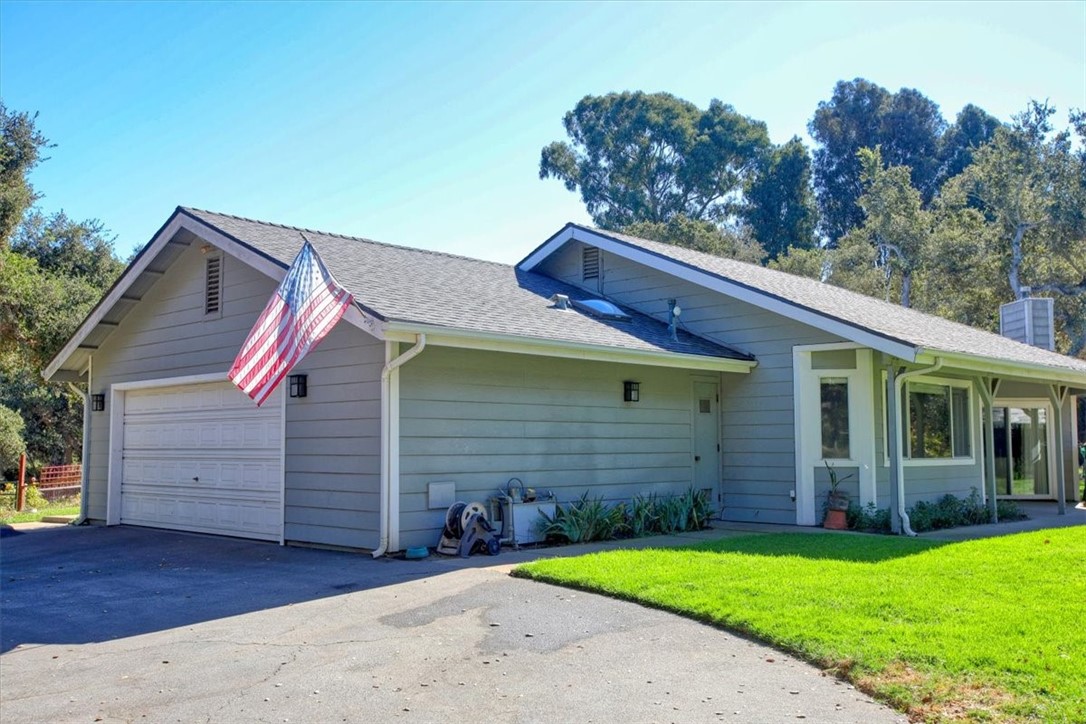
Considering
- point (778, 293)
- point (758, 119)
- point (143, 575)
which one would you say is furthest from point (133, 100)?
point (758, 119)

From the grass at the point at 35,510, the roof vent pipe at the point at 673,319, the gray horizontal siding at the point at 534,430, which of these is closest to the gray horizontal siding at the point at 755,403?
the roof vent pipe at the point at 673,319

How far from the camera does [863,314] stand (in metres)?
13.7

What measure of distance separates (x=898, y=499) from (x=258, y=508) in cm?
801

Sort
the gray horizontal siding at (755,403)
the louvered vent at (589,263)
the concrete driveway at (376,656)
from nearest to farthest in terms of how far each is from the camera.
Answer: the concrete driveway at (376,656)
the gray horizontal siding at (755,403)
the louvered vent at (589,263)

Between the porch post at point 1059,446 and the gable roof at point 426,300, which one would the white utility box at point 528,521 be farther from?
the porch post at point 1059,446

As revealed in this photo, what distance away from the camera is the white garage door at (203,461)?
11000 millimetres

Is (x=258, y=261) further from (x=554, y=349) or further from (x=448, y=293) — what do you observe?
(x=554, y=349)

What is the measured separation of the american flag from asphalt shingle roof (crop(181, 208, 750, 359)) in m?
0.39

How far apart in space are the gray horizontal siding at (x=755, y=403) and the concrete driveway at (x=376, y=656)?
18.4ft

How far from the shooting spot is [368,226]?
23.0m

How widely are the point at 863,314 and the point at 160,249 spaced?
10188mm

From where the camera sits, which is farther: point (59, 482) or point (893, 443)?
point (59, 482)

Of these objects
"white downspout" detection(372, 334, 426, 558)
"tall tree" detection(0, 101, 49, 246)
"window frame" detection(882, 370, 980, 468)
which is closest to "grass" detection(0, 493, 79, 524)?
"tall tree" detection(0, 101, 49, 246)

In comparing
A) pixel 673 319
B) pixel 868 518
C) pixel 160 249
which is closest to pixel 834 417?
pixel 868 518
